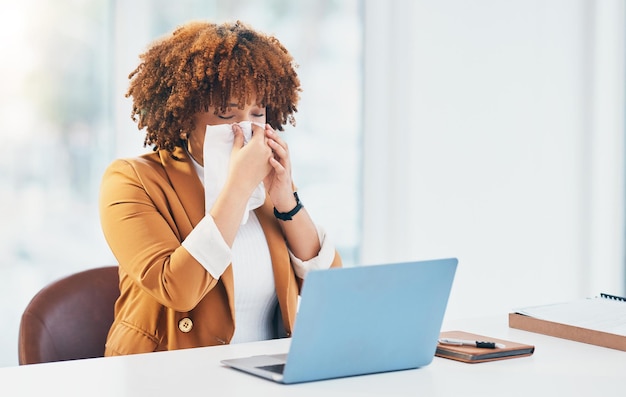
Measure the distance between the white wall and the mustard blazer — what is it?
1419 millimetres

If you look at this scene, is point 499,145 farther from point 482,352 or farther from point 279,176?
point 482,352

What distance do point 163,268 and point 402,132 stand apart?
1.68m

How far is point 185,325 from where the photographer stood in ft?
5.41

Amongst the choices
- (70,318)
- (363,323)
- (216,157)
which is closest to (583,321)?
(363,323)

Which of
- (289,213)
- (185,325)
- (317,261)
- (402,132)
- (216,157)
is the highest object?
(402,132)

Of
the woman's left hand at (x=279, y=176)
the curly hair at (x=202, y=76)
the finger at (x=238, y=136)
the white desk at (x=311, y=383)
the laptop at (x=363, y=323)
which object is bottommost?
the white desk at (x=311, y=383)

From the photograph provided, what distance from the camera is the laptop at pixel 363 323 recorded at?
1088mm

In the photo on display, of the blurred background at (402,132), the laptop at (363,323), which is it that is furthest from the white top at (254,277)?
the blurred background at (402,132)

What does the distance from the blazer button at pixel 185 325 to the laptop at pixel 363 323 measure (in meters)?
0.43

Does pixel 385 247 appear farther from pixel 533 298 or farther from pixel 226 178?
pixel 226 178

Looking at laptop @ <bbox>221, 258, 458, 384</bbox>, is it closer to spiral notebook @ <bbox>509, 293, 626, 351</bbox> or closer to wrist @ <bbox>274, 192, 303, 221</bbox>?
spiral notebook @ <bbox>509, 293, 626, 351</bbox>

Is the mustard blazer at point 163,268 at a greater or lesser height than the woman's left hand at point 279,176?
lesser

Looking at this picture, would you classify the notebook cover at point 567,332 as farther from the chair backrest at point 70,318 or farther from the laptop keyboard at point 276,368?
the chair backrest at point 70,318

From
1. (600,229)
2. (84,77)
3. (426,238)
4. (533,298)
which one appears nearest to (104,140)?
(84,77)
